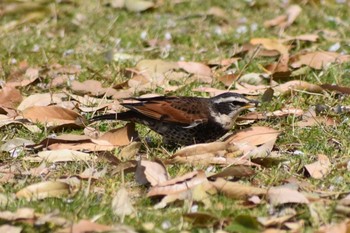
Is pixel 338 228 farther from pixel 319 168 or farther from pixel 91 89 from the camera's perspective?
pixel 91 89

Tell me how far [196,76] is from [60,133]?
2.01 metres

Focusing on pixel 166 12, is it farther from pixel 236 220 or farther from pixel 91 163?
pixel 236 220

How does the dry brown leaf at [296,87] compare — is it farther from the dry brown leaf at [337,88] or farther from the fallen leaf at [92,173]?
the fallen leaf at [92,173]

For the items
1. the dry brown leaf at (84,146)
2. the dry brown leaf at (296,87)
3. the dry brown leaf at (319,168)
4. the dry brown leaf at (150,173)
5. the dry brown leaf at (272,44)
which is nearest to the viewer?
the dry brown leaf at (150,173)

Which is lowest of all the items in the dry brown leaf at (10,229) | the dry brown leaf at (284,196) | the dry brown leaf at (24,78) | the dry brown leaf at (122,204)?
the dry brown leaf at (24,78)

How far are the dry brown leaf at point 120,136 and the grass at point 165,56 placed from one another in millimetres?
205

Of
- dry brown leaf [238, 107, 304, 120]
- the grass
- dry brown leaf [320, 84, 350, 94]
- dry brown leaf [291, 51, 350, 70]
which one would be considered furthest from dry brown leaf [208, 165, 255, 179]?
dry brown leaf [291, 51, 350, 70]

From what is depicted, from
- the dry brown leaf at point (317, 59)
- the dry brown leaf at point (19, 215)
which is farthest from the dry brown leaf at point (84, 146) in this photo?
the dry brown leaf at point (317, 59)

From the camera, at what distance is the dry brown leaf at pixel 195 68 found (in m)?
9.21

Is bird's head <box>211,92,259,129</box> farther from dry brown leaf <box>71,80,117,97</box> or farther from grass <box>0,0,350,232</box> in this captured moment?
dry brown leaf <box>71,80,117,97</box>

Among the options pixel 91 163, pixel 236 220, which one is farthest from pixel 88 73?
pixel 236 220

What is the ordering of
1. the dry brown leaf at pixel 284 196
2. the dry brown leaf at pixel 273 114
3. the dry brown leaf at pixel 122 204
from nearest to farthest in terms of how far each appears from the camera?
the dry brown leaf at pixel 122 204 → the dry brown leaf at pixel 284 196 → the dry brown leaf at pixel 273 114

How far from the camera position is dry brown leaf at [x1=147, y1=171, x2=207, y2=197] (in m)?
5.85

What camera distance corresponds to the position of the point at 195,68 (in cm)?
928
